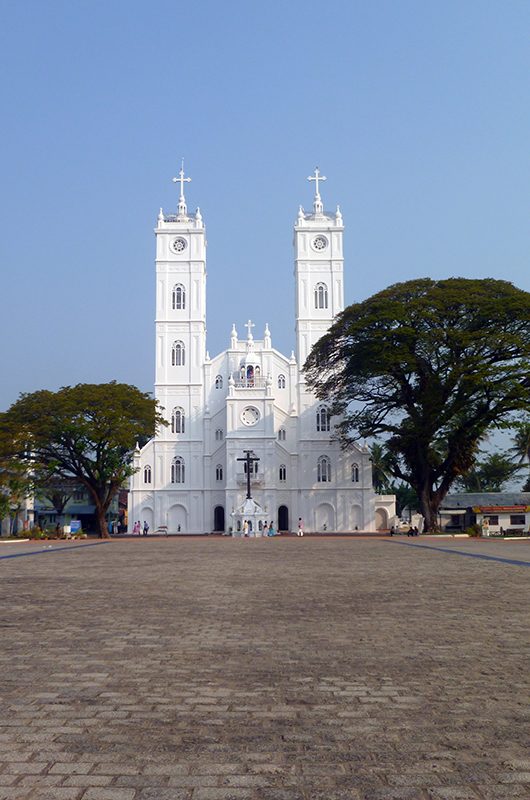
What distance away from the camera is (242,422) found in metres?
65.9

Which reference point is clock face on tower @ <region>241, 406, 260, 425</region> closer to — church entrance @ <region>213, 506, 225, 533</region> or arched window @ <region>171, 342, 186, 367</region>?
arched window @ <region>171, 342, 186, 367</region>

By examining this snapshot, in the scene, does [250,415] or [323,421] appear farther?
[323,421]

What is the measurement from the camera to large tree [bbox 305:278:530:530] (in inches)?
1793

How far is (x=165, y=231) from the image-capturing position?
71500 mm

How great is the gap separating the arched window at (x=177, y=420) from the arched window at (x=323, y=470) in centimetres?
1192

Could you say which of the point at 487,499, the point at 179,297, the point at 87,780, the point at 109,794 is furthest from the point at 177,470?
the point at 109,794

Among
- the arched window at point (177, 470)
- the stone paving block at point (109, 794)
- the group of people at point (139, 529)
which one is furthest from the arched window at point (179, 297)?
the stone paving block at point (109, 794)

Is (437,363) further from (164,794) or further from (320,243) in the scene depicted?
(164,794)

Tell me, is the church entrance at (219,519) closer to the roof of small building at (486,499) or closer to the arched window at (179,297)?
the arched window at (179,297)

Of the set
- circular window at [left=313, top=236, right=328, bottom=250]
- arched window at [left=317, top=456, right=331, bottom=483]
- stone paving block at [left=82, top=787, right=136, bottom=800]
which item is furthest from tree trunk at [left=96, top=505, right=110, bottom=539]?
stone paving block at [left=82, top=787, right=136, bottom=800]

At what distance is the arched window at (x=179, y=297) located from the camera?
70188mm

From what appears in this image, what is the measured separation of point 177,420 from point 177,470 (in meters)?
4.24

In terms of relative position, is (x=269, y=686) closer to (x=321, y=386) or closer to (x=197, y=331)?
(x=321, y=386)

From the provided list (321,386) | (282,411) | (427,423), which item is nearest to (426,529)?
(427,423)
